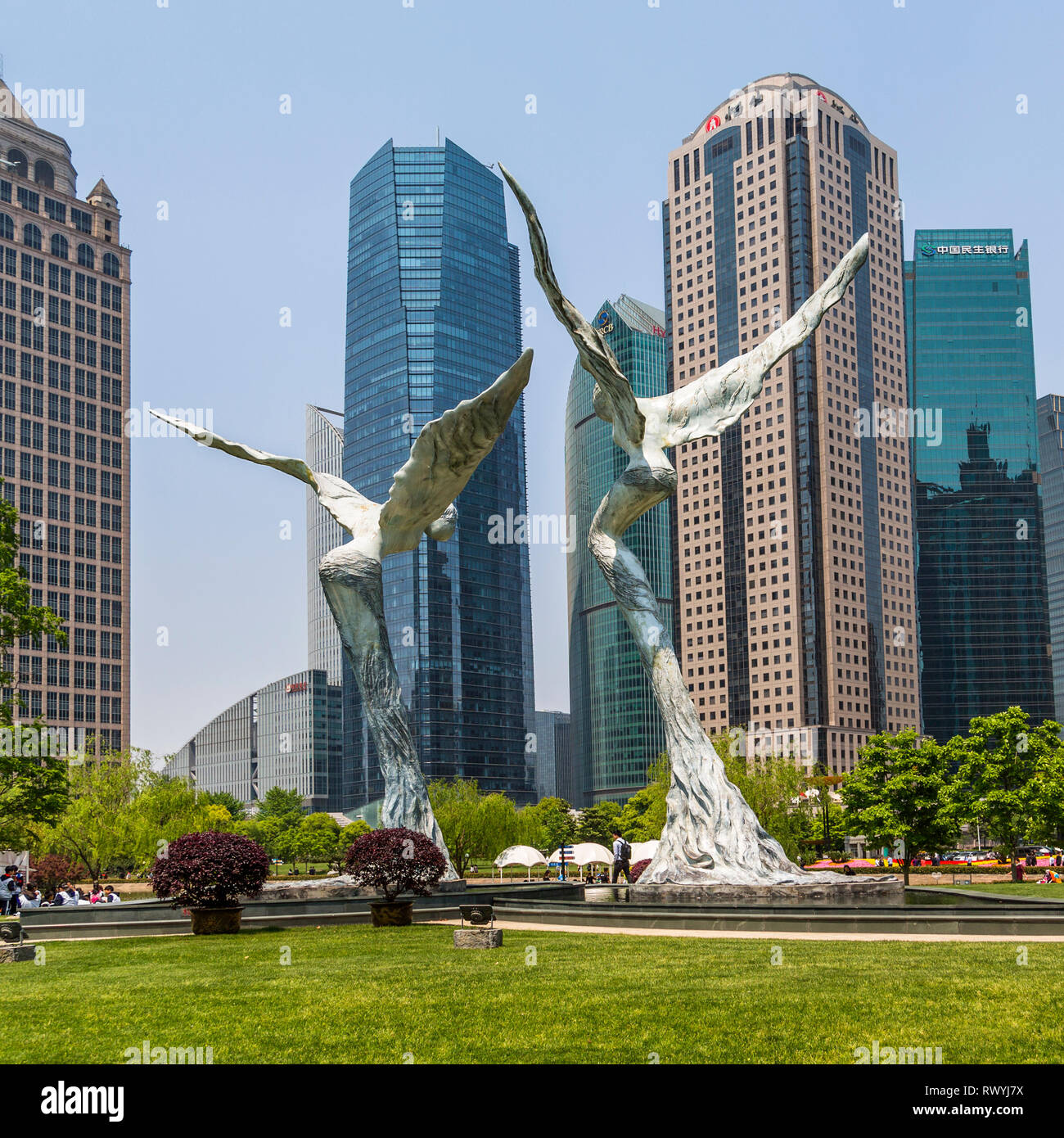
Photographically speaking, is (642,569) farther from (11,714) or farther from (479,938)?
(11,714)

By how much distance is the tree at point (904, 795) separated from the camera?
170 feet

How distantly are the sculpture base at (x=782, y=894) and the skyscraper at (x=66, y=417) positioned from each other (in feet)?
352

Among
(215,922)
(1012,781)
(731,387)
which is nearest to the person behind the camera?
(215,922)

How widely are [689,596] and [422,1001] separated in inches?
5620

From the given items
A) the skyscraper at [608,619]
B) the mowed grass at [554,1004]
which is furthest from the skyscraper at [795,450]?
the mowed grass at [554,1004]

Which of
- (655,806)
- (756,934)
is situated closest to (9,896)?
(756,934)

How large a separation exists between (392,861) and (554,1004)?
10976mm

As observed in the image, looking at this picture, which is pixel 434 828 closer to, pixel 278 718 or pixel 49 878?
pixel 49 878

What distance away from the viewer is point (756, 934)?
2095 centimetres

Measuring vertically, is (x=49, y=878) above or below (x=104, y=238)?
below

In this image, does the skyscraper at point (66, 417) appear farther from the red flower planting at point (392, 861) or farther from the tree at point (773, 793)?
the red flower planting at point (392, 861)

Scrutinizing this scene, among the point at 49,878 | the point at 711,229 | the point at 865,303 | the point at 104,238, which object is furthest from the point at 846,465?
the point at 49,878

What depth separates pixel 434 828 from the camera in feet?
102
